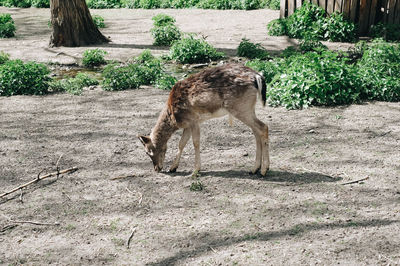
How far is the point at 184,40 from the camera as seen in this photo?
12.9m

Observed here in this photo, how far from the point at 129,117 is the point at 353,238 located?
504 centimetres

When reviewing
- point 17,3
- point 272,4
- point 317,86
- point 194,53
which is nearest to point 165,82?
point 194,53

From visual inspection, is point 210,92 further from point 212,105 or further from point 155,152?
point 155,152

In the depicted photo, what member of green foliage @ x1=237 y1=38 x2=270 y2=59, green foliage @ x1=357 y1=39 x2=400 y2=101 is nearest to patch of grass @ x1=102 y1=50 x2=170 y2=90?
green foliage @ x1=237 y1=38 x2=270 y2=59

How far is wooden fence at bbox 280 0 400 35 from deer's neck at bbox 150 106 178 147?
352 inches

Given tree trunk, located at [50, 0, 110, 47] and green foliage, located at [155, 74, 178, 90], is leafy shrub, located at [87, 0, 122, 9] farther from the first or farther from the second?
green foliage, located at [155, 74, 178, 90]

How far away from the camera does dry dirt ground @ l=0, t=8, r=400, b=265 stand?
4.78 meters

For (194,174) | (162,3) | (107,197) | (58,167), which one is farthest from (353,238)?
(162,3)

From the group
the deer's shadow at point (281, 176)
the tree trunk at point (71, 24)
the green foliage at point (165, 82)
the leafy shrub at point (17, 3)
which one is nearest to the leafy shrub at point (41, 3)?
the leafy shrub at point (17, 3)

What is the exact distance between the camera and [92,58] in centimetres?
1282

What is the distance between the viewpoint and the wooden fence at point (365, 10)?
1359 centimetres

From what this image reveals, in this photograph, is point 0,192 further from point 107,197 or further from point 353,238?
point 353,238

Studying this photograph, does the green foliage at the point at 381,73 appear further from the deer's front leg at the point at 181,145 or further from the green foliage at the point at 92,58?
the green foliage at the point at 92,58

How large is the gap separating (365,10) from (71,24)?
27.6 feet
